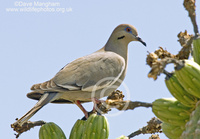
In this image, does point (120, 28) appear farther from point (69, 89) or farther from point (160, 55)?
point (160, 55)

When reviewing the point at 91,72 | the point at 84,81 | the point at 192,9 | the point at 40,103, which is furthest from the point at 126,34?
the point at 192,9

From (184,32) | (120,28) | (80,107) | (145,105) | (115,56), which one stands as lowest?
(145,105)

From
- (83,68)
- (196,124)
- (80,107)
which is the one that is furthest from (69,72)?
(196,124)

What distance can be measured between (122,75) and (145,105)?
12.3 feet

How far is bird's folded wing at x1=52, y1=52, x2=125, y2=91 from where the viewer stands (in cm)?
516

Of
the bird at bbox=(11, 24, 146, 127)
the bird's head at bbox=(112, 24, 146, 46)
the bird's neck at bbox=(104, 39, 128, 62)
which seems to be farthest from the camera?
the bird's head at bbox=(112, 24, 146, 46)

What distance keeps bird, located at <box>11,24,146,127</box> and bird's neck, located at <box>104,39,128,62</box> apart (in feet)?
1.04

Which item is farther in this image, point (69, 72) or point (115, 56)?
point (115, 56)

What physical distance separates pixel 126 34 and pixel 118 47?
0.31 meters

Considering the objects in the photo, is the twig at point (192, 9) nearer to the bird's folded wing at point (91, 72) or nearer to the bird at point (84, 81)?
the bird at point (84, 81)

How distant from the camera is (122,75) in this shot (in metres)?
5.75

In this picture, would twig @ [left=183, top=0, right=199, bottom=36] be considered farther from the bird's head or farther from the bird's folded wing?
the bird's head

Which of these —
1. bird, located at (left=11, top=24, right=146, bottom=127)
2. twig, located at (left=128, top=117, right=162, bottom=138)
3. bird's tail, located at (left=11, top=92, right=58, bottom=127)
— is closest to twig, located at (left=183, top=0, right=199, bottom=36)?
twig, located at (left=128, top=117, right=162, bottom=138)

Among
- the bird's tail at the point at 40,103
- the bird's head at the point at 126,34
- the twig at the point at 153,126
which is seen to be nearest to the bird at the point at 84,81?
the bird's tail at the point at 40,103
